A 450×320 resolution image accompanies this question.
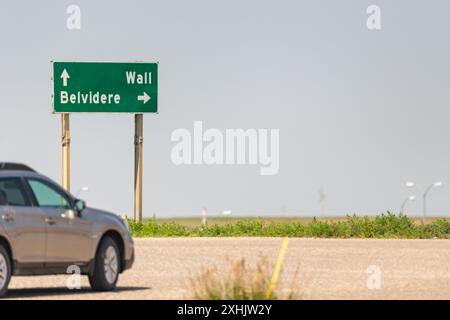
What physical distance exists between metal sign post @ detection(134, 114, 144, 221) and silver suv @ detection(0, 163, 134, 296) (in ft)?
80.3

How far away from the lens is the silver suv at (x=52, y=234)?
66.6ft

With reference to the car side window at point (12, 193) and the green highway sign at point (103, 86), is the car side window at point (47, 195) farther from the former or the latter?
the green highway sign at point (103, 86)

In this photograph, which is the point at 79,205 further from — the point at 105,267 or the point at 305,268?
the point at 305,268

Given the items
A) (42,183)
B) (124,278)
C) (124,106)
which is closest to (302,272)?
(124,278)

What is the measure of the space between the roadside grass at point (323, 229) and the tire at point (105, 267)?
19045 millimetres

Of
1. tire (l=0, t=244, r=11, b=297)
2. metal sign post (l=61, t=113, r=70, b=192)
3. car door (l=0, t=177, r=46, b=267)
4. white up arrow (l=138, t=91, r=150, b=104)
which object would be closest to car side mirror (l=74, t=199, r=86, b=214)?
car door (l=0, t=177, r=46, b=267)

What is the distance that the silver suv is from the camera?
2031 centimetres

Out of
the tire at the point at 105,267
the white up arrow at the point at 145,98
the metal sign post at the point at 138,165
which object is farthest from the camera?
the metal sign post at the point at 138,165

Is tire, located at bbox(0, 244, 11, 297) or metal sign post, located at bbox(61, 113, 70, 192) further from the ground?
metal sign post, located at bbox(61, 113, 70, 192)

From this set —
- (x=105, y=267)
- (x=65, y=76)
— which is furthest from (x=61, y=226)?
(x=65, y=76)

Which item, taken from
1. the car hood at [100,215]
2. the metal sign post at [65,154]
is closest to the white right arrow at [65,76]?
the metal sign post at [65,154]

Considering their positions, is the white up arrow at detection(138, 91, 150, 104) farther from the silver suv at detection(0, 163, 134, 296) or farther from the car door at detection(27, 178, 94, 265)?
the car door at detection(27, 178, 94, 265)

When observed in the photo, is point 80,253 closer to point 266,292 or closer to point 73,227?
point 73,227
